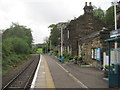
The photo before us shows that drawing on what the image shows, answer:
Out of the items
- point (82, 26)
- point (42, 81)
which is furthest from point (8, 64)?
point (82, 26)

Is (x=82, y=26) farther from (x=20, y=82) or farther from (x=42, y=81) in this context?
(x=42, y=81)

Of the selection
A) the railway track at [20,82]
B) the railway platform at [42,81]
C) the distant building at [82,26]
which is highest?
the distant building at [82,26]

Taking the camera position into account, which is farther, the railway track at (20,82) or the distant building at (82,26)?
the distant building at (82,26)

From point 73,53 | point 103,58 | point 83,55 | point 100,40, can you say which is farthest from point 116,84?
point 73,53

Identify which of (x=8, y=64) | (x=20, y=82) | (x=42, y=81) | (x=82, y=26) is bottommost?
(x=20, y=82)

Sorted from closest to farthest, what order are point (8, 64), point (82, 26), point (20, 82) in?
point (20, 82) → point (8, 64) → point (82, 26)

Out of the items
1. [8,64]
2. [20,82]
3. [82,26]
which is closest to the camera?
[20,82]

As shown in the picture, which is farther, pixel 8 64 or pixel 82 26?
pixel 82 26

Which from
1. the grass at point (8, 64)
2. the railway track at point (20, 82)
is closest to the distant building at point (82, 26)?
the grass at point (8, 64)

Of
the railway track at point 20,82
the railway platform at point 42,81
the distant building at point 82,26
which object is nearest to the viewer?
the railway platform at point 42,81

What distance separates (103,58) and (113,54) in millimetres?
7350

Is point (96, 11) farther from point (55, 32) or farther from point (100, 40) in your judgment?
point (100, 40)

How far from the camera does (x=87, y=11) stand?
39281 millimetres

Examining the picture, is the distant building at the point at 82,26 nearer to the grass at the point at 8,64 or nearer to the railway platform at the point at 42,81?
the grass at the point at 8,64
